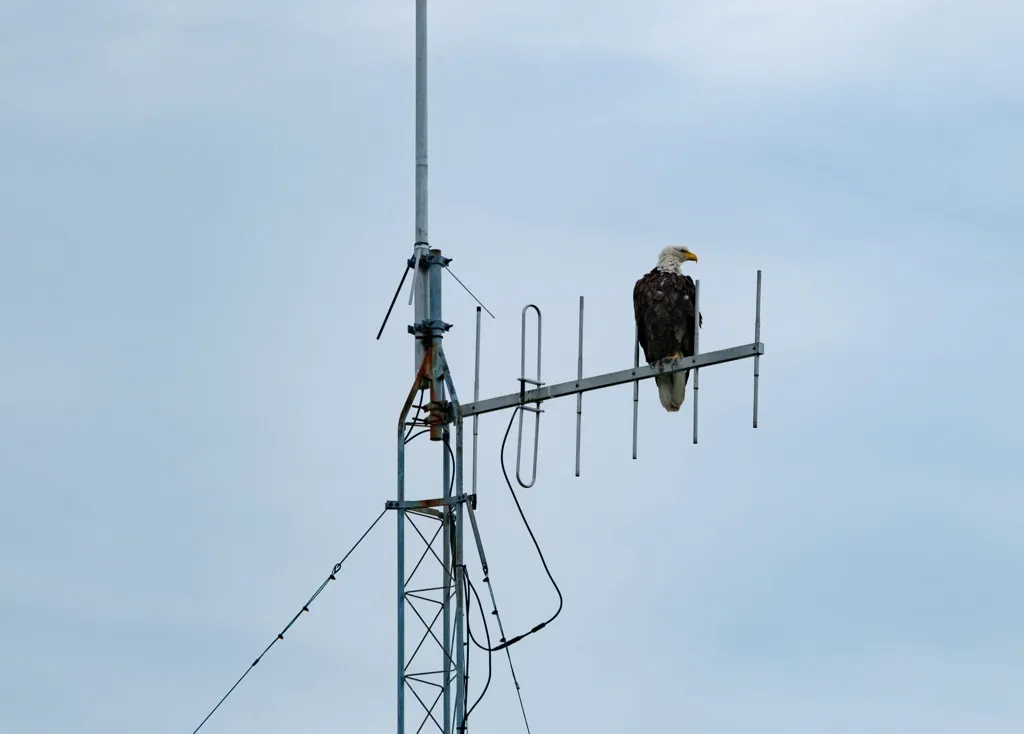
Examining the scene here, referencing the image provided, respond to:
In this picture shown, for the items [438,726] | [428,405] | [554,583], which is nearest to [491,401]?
[428,405]

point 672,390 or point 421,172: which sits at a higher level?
point 421,172

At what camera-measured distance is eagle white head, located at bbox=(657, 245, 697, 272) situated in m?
17.0

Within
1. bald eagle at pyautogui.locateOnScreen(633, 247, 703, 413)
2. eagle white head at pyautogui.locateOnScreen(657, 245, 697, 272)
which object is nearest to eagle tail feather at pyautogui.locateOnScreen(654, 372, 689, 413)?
bald eagle at pyautogui.locateOnScreen(633, 247, 703, 413)

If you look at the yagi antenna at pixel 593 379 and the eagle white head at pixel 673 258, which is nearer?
the yagi antenna at pixel 593 379

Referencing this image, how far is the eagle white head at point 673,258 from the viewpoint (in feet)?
55.8

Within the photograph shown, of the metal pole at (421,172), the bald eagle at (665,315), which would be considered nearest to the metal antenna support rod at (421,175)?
the metal pole at (421,172)

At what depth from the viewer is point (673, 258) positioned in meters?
17.1

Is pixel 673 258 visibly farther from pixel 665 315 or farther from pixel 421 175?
pixel 421 175

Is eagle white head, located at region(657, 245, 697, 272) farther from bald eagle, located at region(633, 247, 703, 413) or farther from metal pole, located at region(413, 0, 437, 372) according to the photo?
metal pole, located at region(413, 0, 437, 372)

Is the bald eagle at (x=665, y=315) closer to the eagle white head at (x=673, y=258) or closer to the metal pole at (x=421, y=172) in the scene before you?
the eagle white head at (x=673, y=258)

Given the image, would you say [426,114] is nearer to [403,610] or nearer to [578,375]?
[578,375]

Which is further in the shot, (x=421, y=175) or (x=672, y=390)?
(x=421, y=175)

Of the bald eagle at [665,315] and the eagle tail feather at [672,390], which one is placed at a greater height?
the bald eagle at [665,315]

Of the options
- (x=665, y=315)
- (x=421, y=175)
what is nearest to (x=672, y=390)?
(x=665, y=315)
